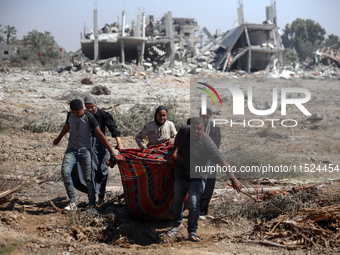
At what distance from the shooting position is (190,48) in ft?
109

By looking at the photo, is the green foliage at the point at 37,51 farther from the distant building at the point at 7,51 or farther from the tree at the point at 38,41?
the distant building at the point at 7,51

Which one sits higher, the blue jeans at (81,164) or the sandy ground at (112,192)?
the blue jeans at (81,164)

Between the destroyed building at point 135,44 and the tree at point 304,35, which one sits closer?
the destroyed building at point 135,44

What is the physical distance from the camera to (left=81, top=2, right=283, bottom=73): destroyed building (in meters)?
27.7

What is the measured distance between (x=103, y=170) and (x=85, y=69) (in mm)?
20012

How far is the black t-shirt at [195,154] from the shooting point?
157 inches

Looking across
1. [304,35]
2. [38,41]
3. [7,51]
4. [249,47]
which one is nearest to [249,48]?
[249,47]

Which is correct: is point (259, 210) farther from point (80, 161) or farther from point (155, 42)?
point (155, 42)

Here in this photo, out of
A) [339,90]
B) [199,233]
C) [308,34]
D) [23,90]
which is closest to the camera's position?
[199,233]

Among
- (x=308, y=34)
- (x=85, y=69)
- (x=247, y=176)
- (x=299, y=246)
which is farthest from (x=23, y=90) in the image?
(x=308, y=34)

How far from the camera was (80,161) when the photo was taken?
4.64 metres

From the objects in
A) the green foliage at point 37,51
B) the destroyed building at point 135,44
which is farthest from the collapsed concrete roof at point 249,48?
the green foliage at point 37,51

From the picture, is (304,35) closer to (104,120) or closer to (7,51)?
(7,51)

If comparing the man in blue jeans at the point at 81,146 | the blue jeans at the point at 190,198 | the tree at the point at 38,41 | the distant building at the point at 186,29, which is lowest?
the blue jeans at the point at 190,198
